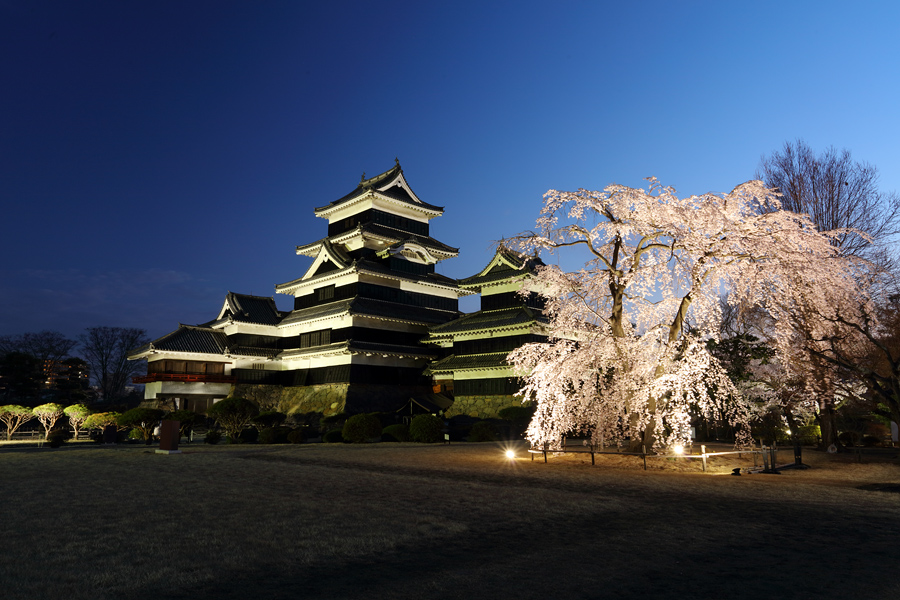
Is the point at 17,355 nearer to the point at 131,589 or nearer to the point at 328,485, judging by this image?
the point at 328,485

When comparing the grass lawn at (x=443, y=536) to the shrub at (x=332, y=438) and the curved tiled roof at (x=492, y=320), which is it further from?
the curved tiled roof at (x=492, y=320)

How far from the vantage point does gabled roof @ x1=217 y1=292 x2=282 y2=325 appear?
45750 millimetres

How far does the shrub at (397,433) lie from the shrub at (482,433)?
11.5ft

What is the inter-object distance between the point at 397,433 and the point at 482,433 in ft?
15.5

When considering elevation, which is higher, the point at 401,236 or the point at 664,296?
the point at 401,236

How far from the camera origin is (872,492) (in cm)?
1264

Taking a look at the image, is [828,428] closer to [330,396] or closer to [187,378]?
[330,396]

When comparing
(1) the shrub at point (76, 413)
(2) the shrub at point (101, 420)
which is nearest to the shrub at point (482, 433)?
(2) the shrub at point (101, 420)

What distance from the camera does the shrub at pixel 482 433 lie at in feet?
102

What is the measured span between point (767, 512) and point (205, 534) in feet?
31.4

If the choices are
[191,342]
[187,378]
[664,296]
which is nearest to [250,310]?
[191,342]

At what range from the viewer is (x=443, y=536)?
8180 mm

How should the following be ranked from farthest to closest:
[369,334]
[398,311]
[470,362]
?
[398,311] → [369,334] → [470,362]

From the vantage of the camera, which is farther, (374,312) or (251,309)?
(251,309)
